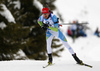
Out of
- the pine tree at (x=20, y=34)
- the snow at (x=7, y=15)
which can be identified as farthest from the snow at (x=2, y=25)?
the snow at (x=7, y=15)

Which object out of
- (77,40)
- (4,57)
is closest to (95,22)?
(77,40)

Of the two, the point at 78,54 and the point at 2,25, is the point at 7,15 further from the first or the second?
the point at 78,54

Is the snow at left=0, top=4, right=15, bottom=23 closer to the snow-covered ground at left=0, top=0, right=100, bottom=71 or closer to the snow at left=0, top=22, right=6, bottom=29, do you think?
the snow at left=0, top=22, right=6, bottom=29

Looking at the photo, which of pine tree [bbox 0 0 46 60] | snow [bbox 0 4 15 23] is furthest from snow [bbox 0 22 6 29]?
snow [bbox 0 4 15 23]

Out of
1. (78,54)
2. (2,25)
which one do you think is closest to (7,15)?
(2,25)

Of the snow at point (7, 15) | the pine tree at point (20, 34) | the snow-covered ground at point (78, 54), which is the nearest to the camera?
the snow-covered ground at point (78, 54)

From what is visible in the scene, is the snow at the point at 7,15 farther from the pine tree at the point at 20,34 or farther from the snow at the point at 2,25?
the snow at the point at 2,25

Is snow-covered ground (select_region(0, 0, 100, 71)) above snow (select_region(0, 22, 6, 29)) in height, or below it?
below

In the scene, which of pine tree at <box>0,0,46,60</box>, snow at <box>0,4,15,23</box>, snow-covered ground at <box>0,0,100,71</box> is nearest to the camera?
snow-covered ground at <box>0,0,100,71</box>

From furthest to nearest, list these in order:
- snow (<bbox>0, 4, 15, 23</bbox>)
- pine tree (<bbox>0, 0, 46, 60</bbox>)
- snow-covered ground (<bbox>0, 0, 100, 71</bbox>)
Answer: pine tree (<bbox>0, 0, 46, 60</bbox>) → snow (<bbox>0, 4, 15, 23</bbox>) → snow-covered ground (<bbox>0, 0, 100, 71</bbox>)

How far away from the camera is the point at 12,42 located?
688cm

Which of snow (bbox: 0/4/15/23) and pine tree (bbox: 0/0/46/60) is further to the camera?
pine tree (bbox: 0/0/46/60)

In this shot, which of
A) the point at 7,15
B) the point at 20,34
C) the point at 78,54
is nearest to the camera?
the point at 7,15

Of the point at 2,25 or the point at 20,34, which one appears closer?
the point at 2,25
